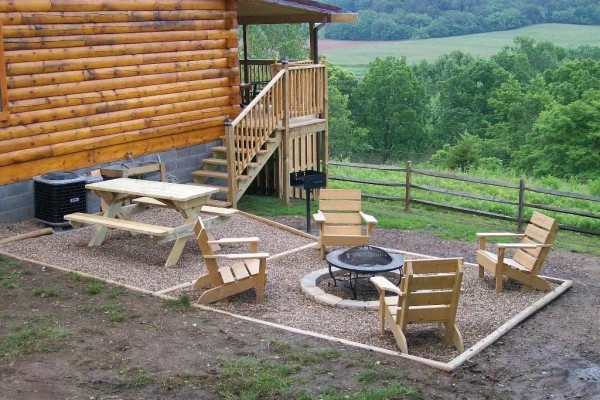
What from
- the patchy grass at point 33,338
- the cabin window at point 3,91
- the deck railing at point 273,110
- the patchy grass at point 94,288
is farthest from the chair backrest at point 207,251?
the deck railing at point 273,110

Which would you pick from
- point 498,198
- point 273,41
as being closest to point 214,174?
point 498,198

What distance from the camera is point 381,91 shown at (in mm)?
54781

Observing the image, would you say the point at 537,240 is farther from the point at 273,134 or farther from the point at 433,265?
the point at 273,134

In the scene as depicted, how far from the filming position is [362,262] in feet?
29.5

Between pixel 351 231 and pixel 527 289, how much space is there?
2.63 meters

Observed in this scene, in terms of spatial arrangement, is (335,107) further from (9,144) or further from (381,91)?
(9,144)

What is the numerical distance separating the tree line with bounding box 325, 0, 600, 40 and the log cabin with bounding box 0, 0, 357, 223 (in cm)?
6203

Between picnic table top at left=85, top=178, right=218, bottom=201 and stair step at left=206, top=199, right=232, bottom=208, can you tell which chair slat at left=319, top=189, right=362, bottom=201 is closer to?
picnic table top at left=85, top=178, right=218, bottom=201

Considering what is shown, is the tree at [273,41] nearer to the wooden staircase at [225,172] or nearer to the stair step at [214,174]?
the wooden staircase at [225,172]

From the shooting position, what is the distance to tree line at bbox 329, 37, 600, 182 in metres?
36.0

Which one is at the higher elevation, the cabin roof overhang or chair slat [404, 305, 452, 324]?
the cabin roof overhang

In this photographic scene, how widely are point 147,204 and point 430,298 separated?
5356 mm

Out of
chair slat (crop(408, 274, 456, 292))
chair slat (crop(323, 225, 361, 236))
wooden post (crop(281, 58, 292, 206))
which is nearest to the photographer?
chair slat (crop(408, 274, 456, 292))

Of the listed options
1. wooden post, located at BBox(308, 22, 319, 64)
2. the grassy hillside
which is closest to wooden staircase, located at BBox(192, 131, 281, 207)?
wooden post, located at BBox(308, 22, 319, 64)
